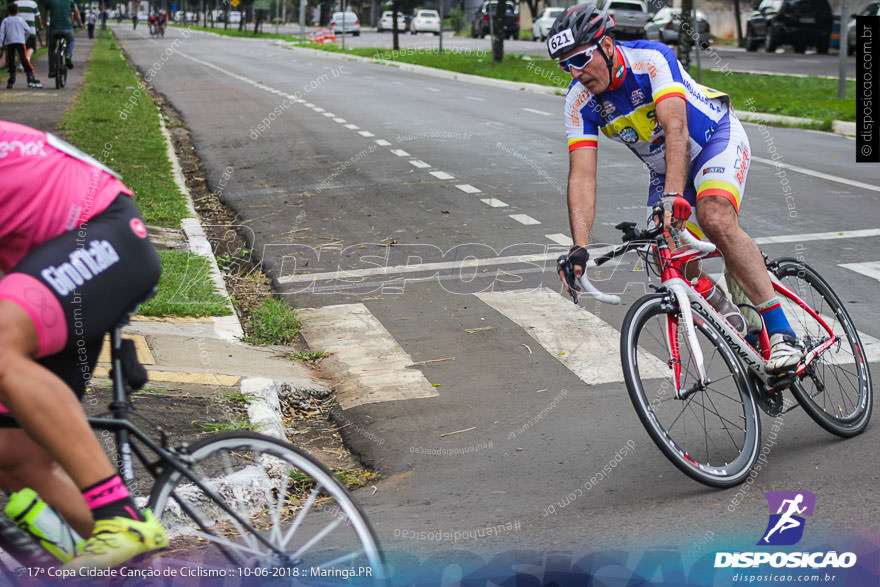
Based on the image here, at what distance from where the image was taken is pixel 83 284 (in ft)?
8.65

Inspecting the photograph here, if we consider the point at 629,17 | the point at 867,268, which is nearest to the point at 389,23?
the point at 629,17

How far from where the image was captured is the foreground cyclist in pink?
8.27 feet

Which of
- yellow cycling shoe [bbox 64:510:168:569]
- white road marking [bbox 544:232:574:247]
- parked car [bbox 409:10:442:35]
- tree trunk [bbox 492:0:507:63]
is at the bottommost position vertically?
white road marking [bbox 544:232:574:247]

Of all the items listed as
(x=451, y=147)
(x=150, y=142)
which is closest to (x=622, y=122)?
(x=451, y=147)

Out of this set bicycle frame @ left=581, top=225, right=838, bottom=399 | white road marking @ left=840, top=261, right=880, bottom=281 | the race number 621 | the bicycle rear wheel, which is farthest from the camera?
white road marking @ left=840, top=261, right=880, bottom=281

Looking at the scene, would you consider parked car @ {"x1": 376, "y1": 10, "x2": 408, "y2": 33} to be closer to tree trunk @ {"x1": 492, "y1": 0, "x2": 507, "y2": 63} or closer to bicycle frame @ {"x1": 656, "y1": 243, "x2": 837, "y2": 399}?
tree trunk @ {"x1": 492, "y1": 0, "x2": 507, "y2": 63}

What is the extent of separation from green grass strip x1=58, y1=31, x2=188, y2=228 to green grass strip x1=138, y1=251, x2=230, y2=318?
1756mm

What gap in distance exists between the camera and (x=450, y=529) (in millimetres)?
4090

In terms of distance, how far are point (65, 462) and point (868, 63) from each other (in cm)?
2174

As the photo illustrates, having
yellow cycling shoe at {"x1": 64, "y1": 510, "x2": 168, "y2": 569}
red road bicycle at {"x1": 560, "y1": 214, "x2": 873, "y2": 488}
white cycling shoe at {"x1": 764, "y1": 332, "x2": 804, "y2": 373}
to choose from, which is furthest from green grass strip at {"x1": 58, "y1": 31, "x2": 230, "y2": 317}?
yellow cycling shoe at {"x1": 64, "y1": 510, "x2": 168, "y2": 569}

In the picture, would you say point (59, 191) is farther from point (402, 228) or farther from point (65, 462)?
point (402, 228)

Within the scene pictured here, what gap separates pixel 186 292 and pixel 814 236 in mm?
5297

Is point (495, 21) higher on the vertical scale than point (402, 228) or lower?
higher

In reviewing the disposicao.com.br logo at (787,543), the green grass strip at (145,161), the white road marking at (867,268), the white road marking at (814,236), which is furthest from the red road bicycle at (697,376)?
the white road marking at (814,236)
